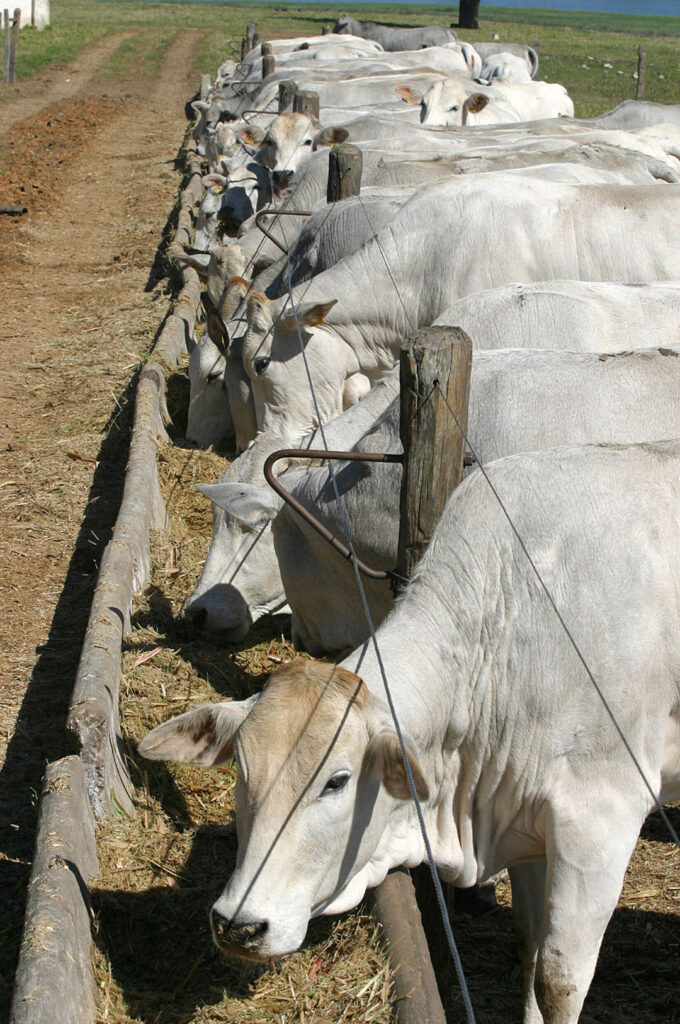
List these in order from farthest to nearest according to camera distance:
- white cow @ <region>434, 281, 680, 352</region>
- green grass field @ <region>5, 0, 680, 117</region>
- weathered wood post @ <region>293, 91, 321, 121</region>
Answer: green grass field @ <region>5, 0, 680, 117</region>
weathered wood post @ <region>293, 91, 321, 121</region>
white cow @ <region>434, 281, 680, 352</region>

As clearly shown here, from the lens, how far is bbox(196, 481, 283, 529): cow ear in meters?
4.81

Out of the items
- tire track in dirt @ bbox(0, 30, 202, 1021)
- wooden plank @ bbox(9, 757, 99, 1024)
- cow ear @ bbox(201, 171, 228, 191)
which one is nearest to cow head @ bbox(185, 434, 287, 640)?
tire track in dirt @ bbox(0, 30, 202, 1021)

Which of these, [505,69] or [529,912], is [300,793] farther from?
[505,69]

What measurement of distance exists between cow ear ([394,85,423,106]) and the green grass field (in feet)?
36.5

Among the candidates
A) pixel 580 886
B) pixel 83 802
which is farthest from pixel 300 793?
pixel 83 802

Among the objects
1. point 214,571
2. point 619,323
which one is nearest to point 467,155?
point 619,323

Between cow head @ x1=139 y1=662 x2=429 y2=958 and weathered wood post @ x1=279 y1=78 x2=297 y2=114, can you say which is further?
weathered wood post @ x1=279 y1=78 x2=297 y2=114

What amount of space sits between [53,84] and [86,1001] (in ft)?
91.3

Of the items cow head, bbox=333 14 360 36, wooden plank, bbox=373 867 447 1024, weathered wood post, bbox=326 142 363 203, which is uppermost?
weathered wood post, bbox=326 142 363 203

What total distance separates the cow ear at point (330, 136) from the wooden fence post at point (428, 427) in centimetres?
759

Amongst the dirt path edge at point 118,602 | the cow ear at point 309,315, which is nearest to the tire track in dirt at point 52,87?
the dirt path edge at point 118,602

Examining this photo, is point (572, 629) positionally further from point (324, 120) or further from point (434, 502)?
point (324, 120)

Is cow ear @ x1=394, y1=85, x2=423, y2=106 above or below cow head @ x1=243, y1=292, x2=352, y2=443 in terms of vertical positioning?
above

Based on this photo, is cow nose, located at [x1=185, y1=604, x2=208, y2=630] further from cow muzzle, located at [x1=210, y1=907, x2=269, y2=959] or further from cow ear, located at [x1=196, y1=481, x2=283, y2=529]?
cow muzzle, located at [x1=210, y1=907, x2=269, y2=959]
